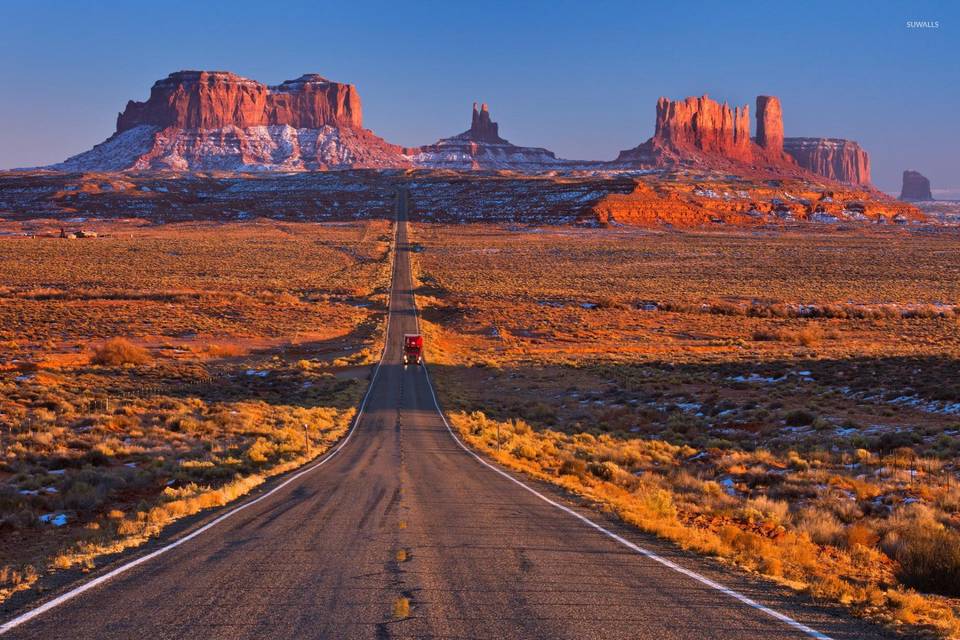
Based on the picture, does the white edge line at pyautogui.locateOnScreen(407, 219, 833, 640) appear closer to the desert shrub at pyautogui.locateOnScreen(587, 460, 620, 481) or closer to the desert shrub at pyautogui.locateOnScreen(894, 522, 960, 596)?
the desert shrub at pyautogui.locateOnScreen(587, 460, 620, 481)

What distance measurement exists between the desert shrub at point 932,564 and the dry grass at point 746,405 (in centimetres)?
3

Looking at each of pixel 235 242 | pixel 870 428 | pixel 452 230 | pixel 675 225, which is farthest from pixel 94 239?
pixel 870 428

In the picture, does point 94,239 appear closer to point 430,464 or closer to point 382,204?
point 382,204

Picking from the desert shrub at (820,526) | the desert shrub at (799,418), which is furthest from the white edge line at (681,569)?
the desert shrub at (799,418)

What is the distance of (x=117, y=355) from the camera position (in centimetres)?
3831

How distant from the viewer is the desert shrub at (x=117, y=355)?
3800cm

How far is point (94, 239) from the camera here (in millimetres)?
114688

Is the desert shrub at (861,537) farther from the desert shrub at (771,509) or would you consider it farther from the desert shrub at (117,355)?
the desert shrub at (117,355)

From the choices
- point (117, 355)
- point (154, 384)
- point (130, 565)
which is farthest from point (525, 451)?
point (117, 355)

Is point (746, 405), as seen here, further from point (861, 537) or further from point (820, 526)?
point (861, 537)

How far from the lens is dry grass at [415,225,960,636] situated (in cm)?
1032

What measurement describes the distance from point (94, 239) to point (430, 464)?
382 ft

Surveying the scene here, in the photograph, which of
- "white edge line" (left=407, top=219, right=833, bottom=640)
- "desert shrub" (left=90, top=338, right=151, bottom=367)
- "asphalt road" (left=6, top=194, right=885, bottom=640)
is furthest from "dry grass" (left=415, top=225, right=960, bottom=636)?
"desert shrub" (left=90, top=338, right=151, bottom=367)

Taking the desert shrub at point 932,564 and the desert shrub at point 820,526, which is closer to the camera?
the desert shrub at point 932,564
